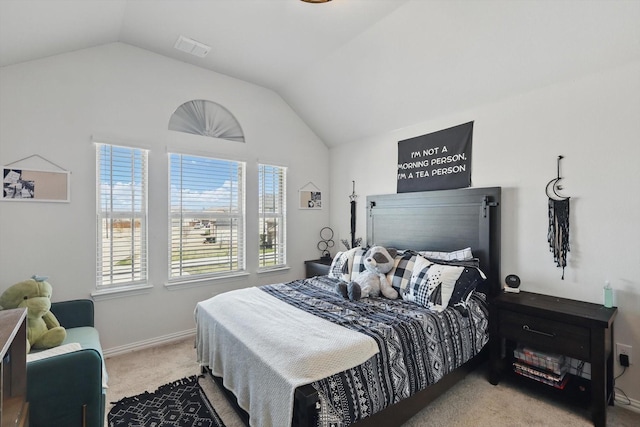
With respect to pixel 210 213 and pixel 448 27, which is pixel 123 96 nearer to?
pixel 210 213

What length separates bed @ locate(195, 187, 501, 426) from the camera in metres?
1.48

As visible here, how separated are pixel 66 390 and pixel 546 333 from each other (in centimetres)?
298

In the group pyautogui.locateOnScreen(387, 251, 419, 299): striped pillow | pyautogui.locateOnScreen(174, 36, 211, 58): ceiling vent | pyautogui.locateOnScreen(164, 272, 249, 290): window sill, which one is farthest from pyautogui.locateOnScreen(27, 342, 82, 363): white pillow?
pyautogui.locateOnScreen(174, 36, 211, 58): ceiling vent

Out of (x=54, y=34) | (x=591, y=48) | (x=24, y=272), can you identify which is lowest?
(x=24, y=272)

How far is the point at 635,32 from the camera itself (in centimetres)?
194

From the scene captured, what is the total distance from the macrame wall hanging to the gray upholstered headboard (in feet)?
1.27

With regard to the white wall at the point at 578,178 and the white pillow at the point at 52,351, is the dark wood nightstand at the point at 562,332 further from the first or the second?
the white pillow at the point at 52,351

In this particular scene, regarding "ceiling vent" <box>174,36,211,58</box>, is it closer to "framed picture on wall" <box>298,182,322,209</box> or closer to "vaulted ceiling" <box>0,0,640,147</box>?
"vaulted ceiling" <box>0,0,640,147</box>

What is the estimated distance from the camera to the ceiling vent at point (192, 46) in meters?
2.87

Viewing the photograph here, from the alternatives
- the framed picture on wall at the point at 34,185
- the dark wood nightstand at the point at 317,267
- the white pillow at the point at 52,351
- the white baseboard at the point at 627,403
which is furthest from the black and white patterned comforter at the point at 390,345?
the framed picture on wall at the point at 34,185

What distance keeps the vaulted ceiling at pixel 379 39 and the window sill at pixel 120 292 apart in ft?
6.74

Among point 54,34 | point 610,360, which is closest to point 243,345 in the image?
Result: point 610,360

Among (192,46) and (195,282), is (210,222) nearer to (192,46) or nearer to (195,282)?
(195,282)

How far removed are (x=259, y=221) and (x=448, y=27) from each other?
285cm
